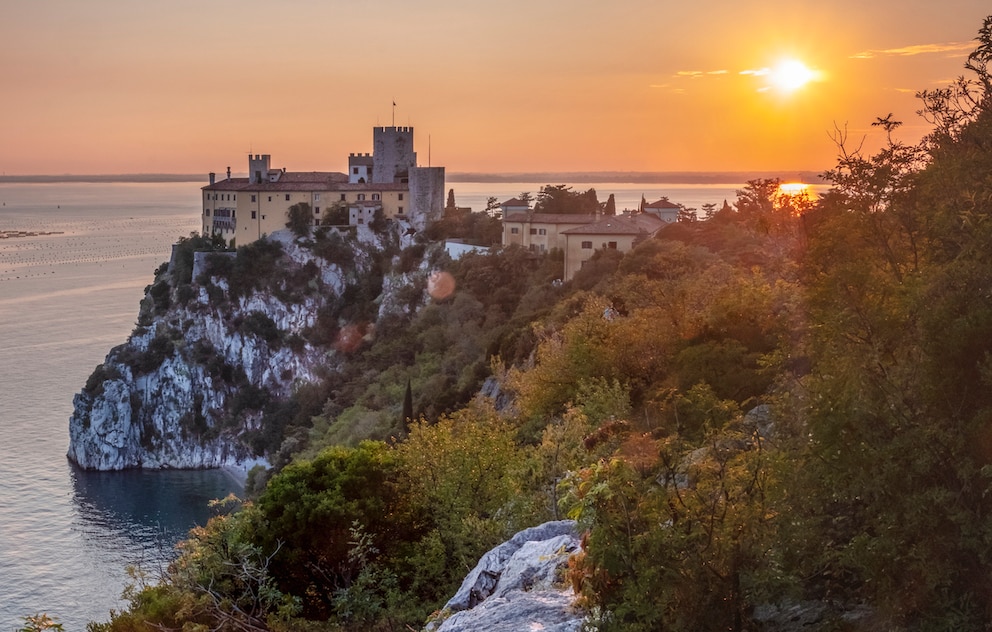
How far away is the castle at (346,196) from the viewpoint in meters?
87.4

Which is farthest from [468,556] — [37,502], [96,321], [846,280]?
[96,321]

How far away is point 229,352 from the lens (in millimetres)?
87250

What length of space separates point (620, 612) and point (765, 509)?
192 cm

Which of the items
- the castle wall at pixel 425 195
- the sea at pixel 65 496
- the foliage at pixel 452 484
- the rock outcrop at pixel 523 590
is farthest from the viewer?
the castle wall at pixel 425 195

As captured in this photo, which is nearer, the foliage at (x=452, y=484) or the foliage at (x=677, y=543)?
the foliage at (x=677, y=543)

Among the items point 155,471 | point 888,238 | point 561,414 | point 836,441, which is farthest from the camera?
point 155,471

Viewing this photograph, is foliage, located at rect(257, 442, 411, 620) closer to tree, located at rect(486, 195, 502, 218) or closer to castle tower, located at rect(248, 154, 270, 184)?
tree, located at rect(486, 195, 502, 218)

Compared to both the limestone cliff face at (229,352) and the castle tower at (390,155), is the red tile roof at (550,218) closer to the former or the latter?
the limestone cliff face at (229,352)

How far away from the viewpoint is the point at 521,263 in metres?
65.1

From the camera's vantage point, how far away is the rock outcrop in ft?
35.1

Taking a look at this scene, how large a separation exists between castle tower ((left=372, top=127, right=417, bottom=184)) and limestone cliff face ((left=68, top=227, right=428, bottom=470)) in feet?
25.4

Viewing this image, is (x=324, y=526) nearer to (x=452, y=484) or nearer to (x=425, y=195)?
(x=452, y=484)

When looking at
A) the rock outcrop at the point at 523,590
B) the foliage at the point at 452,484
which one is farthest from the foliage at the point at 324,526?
the rock outcrop at the point at 523,590

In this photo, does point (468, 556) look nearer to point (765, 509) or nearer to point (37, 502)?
point (765, 509)
